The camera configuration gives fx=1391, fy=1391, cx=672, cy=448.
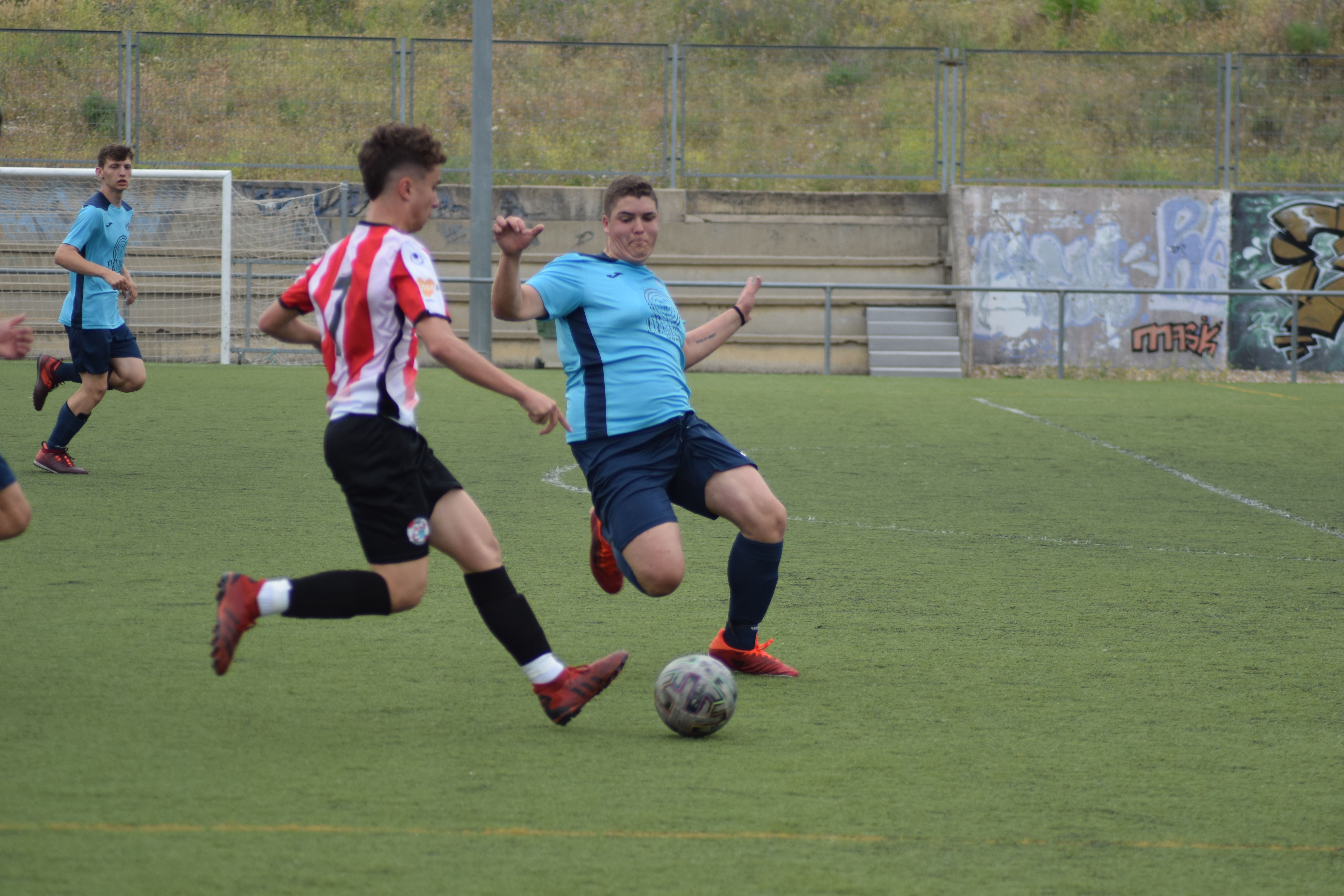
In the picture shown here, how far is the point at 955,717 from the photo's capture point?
4203 millimetres

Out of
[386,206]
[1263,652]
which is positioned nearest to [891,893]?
[386,206]

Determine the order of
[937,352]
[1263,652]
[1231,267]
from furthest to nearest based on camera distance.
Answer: [1231,267]
[937,352]
[1263,652]

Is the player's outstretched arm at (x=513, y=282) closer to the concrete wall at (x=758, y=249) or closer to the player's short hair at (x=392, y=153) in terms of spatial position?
the player's short hair at (x=392, y=153)

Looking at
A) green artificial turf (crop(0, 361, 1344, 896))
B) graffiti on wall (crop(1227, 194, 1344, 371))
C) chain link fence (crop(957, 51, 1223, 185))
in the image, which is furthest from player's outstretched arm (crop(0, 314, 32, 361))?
graffiti on wall (crop(1227, 194, 1344, 371))

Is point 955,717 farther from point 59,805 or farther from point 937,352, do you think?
point 937,352

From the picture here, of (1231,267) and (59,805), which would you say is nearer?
(59,805)

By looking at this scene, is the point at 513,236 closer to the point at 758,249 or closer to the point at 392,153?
the point at 392,153

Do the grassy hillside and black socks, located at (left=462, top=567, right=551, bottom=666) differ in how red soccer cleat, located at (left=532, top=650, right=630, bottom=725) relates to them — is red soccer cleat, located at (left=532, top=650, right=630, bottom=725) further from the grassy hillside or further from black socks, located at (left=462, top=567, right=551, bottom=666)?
the grassy hillside

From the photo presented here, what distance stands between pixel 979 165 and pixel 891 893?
20.8 meters

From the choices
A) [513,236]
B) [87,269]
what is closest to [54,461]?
[87,269]

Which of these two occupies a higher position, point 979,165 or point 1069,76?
point 1069,76

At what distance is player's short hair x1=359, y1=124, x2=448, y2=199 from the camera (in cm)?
381

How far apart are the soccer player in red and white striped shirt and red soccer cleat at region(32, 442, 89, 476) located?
5513 mm

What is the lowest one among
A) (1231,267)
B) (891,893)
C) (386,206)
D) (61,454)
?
(891,893)
